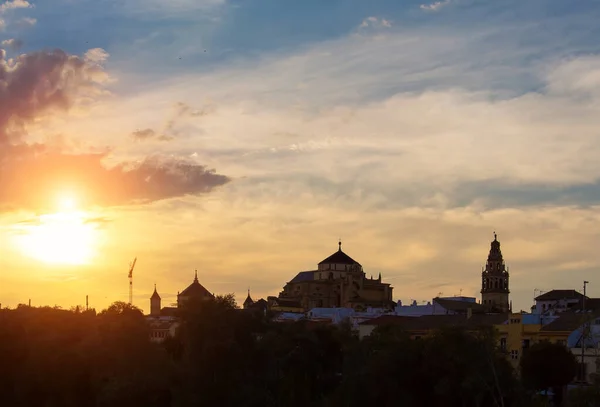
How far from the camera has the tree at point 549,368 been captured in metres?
69.9

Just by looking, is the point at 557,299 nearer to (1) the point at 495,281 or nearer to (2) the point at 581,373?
(1) the point at 495,281

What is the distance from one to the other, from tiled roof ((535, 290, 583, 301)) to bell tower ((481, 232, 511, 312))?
18.2 ft

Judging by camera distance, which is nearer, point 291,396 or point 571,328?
point 291,396

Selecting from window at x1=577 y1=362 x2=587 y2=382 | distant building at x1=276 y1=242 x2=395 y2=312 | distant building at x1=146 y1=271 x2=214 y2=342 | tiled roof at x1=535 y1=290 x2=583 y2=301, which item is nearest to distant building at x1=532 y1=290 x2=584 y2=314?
tiled roof at x1=535 y1=290 x2=583 y2=301

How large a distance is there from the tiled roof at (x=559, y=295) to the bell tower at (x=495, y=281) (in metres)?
5.56

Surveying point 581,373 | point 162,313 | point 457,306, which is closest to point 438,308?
point 457,306

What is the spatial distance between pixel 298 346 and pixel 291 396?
856 centimetres

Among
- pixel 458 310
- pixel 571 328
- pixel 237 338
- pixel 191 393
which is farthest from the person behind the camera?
pixel 458 310

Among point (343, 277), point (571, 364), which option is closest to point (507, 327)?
point (571, 364)

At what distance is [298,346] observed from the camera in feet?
247

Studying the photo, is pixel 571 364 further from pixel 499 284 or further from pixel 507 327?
pixel 499 284

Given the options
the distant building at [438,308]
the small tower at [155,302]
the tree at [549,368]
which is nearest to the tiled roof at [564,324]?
the tree at [549,368]

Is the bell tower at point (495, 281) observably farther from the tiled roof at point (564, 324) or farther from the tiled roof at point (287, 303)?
the tiled roof at point (564, 324)

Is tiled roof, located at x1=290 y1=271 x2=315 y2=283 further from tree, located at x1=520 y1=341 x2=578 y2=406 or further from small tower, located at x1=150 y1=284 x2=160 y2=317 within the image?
tree, located at x1=520 y1=341 x2=578 y2=406
